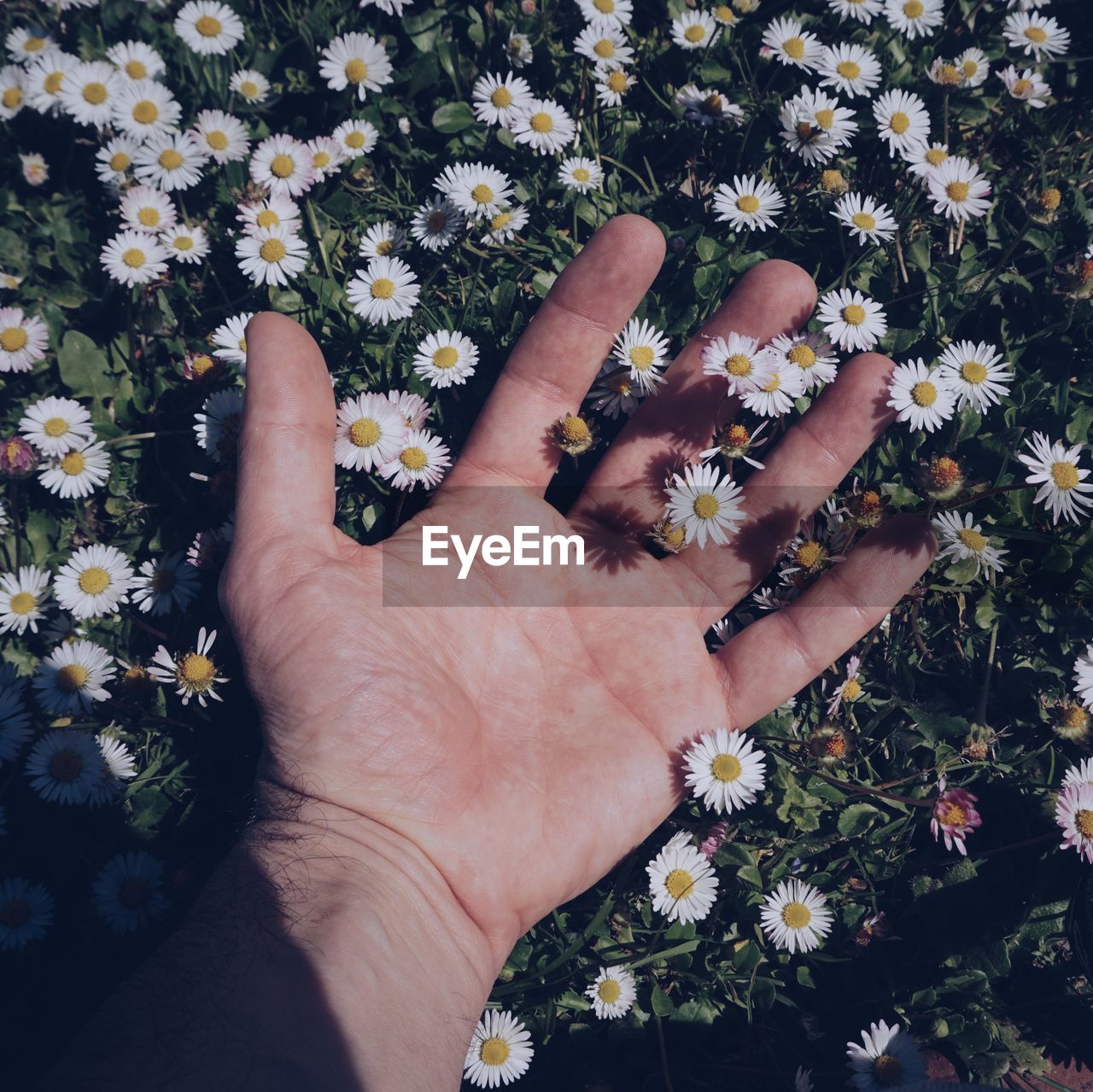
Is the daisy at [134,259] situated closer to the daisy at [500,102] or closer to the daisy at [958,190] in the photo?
the daisy at [500,102]

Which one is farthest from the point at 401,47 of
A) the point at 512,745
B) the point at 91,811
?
the point at 91,811

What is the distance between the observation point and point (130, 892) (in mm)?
2936

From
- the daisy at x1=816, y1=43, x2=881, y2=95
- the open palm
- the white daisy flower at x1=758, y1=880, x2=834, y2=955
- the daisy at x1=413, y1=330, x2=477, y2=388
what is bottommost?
the white daisy flower at x1=758, y1=880, x2=834, y2=955

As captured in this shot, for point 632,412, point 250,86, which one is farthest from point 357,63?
point 632,412

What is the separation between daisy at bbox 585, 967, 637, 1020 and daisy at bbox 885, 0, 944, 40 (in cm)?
373

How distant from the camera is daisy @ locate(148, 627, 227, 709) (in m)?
2.93

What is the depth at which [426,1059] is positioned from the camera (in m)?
2.29

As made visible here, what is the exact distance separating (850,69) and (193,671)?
11.0ft

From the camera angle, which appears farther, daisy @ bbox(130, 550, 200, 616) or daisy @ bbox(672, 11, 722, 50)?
daisy @ bbox(672, 11, 722, 50)

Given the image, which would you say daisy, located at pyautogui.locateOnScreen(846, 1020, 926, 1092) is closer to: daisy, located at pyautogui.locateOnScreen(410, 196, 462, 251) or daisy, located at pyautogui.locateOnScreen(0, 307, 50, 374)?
daisy, located at pyautogui.locateOnScreen(410, 196, 462, 251)

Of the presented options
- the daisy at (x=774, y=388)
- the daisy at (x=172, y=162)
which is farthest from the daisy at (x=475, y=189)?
the daisy at (x=774, y=388)

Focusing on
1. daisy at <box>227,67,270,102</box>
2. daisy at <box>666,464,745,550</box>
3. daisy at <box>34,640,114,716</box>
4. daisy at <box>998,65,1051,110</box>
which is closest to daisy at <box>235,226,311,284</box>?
daisy at <box>227,67,270,102</box>

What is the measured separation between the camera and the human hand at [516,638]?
7.71 feet

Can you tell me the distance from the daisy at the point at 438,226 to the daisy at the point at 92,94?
4.72 feet
